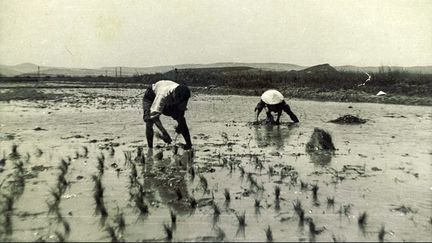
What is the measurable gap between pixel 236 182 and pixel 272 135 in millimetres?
4543

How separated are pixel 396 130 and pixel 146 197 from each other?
786cm

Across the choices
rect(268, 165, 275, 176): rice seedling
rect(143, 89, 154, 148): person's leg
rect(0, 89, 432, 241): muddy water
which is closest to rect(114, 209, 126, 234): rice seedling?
rect(0, 89, 432, 241): muddy water

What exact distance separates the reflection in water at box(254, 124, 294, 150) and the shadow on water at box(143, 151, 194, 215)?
2.16 meters

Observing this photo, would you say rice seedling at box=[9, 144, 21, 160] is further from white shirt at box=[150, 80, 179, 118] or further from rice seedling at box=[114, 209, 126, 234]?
rice seedling at box=[114, 209, 126, 234]

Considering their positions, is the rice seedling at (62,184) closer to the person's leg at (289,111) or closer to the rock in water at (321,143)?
the rock in water at (321,143)

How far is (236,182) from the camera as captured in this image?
19.7 ft

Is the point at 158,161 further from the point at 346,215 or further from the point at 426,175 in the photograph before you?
the point at 426,175

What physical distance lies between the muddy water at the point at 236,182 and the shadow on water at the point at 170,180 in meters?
0.01

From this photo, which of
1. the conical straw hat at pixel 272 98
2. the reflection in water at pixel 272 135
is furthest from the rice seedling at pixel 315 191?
the conical straw hat at pixel 272 98

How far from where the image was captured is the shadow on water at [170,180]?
5117mm

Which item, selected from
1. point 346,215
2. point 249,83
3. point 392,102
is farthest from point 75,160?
point 249,83

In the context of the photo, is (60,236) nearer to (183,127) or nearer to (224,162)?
(224,162)

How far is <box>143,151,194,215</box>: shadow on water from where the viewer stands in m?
5.12

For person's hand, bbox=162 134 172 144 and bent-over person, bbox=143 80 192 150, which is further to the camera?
person's hand, bbox=162 134 172 144
